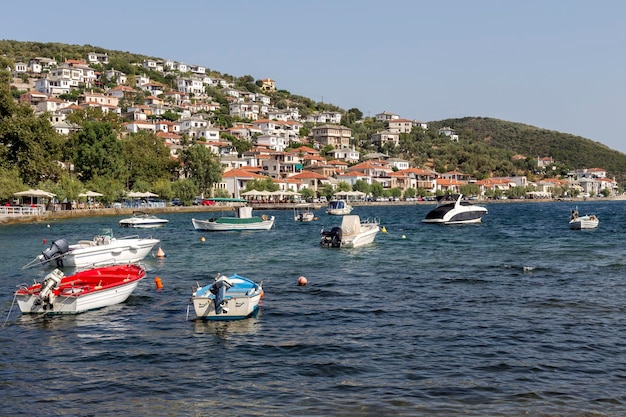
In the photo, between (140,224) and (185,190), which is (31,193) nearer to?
(140,224)

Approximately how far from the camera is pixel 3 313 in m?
17.7

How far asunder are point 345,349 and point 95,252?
17466 millimetres

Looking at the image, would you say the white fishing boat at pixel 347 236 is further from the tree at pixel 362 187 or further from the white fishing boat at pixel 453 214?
the tree at pixel 362 187

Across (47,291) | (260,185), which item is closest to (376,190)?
(260,185)

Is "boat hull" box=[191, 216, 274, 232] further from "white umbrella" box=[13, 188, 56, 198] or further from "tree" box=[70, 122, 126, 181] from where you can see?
"tree" box=[70, 122, 126, 181]

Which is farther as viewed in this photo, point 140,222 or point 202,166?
point 202,166

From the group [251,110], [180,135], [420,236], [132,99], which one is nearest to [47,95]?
[132,99]

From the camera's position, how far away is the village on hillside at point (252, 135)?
12469cm

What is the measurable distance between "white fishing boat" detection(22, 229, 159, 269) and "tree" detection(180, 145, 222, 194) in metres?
68.5

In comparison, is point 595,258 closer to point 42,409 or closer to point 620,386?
point 620,386

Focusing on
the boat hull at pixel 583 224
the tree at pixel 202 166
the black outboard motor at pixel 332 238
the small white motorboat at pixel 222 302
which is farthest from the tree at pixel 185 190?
the small white motorboat at pixel 222 302

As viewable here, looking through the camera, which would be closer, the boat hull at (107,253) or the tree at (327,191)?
the boat hull at (107,253)

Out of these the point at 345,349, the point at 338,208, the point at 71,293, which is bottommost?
the point at 345,349

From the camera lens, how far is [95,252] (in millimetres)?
27688
